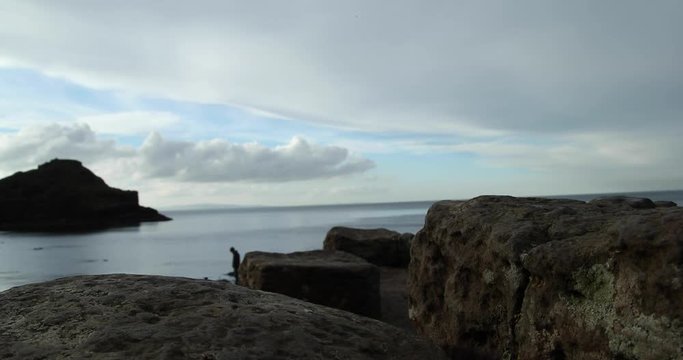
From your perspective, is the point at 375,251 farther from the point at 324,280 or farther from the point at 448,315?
the point at 448,315

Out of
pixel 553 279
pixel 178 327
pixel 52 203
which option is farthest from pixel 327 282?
pixel 52 203

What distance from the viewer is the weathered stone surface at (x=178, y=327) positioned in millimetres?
3293

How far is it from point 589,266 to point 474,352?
1.48m

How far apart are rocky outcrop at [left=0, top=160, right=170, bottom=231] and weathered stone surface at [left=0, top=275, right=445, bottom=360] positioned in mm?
148101

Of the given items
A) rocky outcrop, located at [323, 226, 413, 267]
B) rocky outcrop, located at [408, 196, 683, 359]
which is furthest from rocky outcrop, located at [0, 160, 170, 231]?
rocky outcrop, located at [408, 196, 683, 359]

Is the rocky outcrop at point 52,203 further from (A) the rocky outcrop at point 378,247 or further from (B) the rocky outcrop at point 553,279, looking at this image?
(B) the rocky outcrop at point 553,279

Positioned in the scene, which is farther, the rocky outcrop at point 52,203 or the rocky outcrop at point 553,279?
the rocky outcrop at point 52,203

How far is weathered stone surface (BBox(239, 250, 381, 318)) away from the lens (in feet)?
34.4

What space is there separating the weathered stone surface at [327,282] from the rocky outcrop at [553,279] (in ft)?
17.0

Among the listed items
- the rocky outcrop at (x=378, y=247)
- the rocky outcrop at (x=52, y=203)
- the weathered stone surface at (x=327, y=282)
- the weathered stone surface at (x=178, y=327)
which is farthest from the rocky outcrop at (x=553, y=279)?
the rocky outcrop at (x=52, y=203)

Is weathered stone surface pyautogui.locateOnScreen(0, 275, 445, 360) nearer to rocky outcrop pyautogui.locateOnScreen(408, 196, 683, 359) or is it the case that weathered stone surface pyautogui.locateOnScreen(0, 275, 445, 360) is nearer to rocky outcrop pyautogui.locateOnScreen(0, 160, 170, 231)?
rocky outcrop pyautogui.locateOnScreen(408, 196, 683, 359)

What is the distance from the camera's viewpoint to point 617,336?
294 centimetres

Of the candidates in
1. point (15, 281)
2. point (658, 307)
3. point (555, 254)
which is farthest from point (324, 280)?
point (15, 281)

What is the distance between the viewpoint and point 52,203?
470 ft
